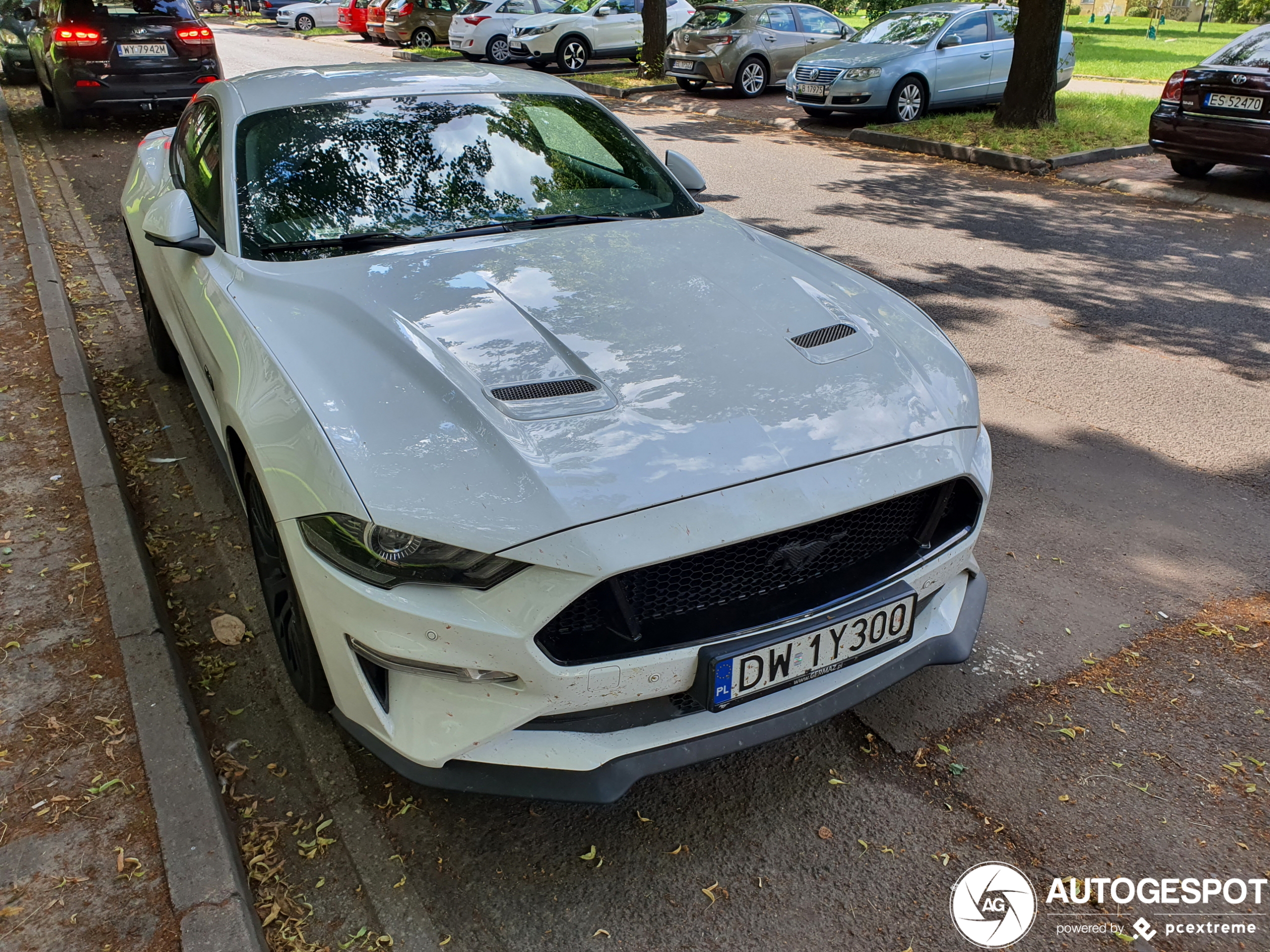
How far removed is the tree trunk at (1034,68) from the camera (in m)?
11.3

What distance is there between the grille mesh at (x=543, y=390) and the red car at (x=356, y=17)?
98.9 feet

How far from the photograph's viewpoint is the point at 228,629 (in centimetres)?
327

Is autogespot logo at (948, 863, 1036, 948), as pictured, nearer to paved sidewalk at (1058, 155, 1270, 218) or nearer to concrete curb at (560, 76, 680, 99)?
paved sidewalk at (1058, 155, 1270, 218)

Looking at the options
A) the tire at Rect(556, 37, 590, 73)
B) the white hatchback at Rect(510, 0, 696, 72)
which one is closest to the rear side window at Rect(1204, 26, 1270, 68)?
the white hatchback at Rect(510, 0, 696, 72)

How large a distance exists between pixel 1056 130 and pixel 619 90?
8078 mm

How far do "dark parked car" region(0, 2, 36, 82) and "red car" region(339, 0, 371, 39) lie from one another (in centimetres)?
1299

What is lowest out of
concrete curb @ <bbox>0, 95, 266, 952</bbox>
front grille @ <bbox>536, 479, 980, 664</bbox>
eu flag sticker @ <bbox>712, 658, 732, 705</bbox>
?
concrete curb @ <bbox>0, 95, 266, 952</bbox>

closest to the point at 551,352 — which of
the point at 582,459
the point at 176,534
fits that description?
the point at 582,459

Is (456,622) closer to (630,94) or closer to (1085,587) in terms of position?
(1085,587)

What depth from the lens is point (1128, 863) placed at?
236 cm

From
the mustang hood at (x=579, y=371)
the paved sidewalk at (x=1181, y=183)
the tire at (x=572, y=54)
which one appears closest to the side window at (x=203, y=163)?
the mustang hood at (x=579, y=371)

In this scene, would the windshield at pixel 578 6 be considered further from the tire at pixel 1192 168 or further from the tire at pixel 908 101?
the tire at pixel 1192 168

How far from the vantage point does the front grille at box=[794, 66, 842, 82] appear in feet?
43.3

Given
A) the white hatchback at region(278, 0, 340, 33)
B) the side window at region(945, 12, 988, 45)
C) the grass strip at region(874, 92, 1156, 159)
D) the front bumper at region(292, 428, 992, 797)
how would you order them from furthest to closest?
the white hatchback at region(278, 0, 340, 33), the side window at region(945, 12, 988, 45), the grass strip at region(874, 92, 1156, 159), the front bumper at region(292, 428, 992, 797)
